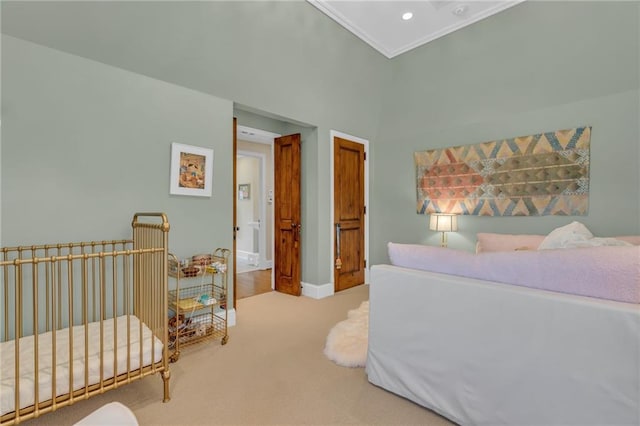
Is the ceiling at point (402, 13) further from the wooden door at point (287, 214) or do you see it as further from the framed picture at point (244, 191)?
the framed picture at point (244, 191)

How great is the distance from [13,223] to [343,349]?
2.47 meters

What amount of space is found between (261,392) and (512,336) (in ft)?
4.89

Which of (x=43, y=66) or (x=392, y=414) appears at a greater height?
(x=43, y=66)

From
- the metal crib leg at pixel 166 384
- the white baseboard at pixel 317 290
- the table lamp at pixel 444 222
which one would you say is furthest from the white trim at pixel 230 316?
the table lamp at pixel 444 222

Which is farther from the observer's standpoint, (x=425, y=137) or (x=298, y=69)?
(x=425, y=137)

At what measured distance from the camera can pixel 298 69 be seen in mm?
3219

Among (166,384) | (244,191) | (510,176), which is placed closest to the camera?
(166,384)

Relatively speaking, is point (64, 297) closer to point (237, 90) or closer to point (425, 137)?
point (237, 90)

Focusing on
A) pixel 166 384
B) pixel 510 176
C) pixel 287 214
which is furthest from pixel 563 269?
pixel 287 214

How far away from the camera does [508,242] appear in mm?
3223

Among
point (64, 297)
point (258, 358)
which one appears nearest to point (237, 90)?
point (64, 297)

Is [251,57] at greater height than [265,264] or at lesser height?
greater

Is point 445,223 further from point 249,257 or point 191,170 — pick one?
point 249,257

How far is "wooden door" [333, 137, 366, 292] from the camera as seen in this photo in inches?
167
